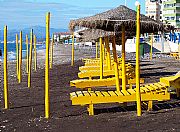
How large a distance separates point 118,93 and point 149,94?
67 centimetres

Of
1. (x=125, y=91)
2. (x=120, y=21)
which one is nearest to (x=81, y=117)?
(x=125, y=91)

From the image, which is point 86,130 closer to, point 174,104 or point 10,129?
point 10,129

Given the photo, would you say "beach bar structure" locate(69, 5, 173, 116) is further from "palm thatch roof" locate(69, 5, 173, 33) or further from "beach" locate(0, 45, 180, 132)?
"beach" locate(0, 45, 180, 132)

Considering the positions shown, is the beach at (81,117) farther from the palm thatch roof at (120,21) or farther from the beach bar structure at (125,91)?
the palm thatch roof at (120,21)

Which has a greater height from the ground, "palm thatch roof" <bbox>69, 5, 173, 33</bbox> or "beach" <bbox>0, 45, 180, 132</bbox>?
"palm thatch roof" <bbox>69, 5, 173, 33</bbox>

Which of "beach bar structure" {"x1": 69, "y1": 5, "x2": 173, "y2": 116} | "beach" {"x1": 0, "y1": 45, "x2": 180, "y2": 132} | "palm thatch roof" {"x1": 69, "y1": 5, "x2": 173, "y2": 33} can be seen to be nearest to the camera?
"beach" {"x1": 0, "y1": 45, "x2": 180, "y2": 132}

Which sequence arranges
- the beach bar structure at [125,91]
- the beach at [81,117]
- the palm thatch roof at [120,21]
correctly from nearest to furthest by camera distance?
1. the beach at [81,117]
2. the beach bar structure at [125,91]
3. the palm thatch roof at [120,21]

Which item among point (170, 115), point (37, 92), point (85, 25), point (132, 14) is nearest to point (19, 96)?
point (37, 92)

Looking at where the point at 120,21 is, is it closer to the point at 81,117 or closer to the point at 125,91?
the point at 125,91

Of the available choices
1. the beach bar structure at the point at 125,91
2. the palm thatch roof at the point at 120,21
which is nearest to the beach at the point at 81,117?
the beach bar structure at the point at 125,91

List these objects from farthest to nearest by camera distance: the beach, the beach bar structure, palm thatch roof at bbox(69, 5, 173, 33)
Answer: palm thatch roof at bbox(69, 5, 173, 33) < the beach bar structure < the beach

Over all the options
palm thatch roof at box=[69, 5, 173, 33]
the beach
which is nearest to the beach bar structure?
palm thatch roof at box=[69, 5, 173, 33]

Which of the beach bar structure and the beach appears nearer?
the beach

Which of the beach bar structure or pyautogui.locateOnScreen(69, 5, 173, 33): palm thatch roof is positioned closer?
the beach bar structure
